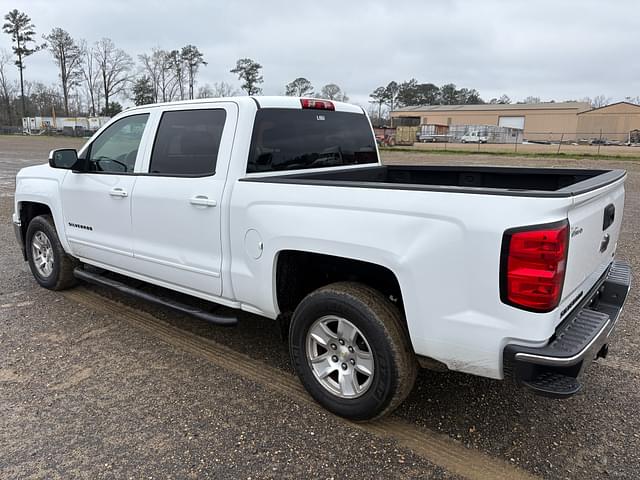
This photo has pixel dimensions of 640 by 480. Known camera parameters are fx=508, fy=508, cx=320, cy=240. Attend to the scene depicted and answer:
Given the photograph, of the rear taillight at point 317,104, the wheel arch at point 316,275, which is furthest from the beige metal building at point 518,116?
the wheel arch at point 316,275

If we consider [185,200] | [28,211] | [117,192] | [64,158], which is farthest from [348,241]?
[28,211]

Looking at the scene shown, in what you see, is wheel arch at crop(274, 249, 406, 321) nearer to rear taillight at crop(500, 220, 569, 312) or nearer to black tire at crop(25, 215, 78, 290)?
rear taillight at crop(500, 220, 569, 312)

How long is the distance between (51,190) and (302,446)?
3.66 metres

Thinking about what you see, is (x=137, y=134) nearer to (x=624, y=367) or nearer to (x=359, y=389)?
(x=359, y=389)

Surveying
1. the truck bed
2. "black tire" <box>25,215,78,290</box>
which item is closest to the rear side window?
the truck bed

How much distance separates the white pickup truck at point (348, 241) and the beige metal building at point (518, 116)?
74266 millimetres

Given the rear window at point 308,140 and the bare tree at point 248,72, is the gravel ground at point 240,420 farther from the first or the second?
the bare tree at point 248,72

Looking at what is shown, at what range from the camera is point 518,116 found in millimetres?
82625

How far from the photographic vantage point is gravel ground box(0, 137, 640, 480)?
8.79 ft

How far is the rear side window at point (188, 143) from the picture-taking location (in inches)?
142

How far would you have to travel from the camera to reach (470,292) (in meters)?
2.41

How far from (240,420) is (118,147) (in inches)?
103

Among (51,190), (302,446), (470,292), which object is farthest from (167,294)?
(470,292)

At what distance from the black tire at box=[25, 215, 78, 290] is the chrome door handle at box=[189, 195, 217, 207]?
2.30 m
